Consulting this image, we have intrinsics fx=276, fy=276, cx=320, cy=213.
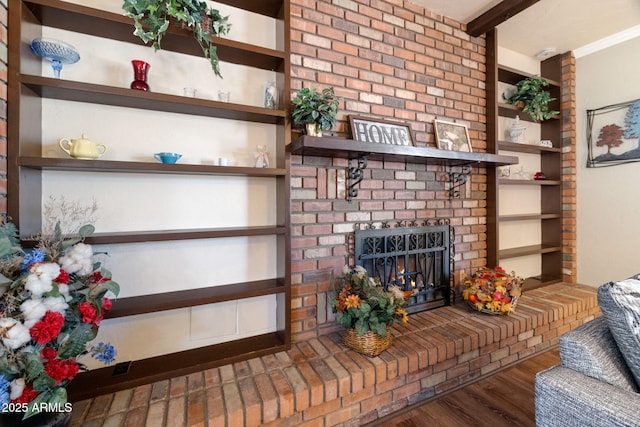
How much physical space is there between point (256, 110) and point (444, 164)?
1436mm

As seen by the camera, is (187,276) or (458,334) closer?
(187,276)

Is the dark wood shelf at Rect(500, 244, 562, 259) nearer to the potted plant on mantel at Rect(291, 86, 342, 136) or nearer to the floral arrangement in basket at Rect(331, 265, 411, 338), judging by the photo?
the floral arrangement in basket at Rect(331, 265, 411, 338)

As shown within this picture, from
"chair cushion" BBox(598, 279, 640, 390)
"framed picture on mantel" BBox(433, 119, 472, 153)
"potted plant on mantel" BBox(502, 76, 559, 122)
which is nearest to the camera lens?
"chair cushion" BBox(598, 279, 640, 390)

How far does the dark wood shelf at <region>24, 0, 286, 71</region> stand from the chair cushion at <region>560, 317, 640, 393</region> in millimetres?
1730

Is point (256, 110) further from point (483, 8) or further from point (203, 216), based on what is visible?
point (483, 8)

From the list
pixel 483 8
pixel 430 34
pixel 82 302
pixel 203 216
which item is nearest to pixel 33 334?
pixel 82 302

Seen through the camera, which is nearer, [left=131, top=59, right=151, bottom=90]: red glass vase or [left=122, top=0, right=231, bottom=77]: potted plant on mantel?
[left=122, top=0, right=231, bottom=77]: potted plant on mantel

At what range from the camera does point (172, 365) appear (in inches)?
52.0

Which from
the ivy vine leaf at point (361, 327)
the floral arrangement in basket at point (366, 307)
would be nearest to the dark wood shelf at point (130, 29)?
the floral arrangement in basket at point (366, 307)

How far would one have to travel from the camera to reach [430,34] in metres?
2.03

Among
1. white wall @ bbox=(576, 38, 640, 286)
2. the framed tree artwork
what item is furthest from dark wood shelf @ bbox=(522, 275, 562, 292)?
the framed tree artwork

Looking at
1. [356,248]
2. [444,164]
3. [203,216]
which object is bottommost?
[356,248]

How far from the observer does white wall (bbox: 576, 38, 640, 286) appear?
228 centimetres

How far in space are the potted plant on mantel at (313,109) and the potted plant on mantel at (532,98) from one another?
1.91m
